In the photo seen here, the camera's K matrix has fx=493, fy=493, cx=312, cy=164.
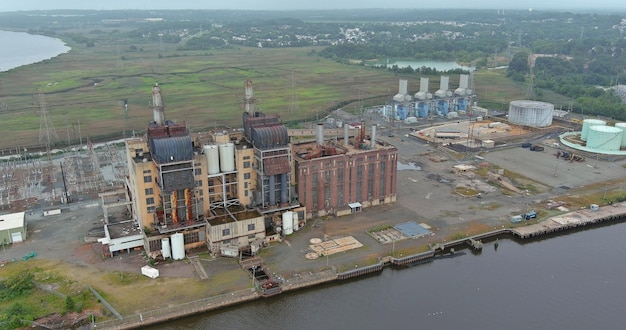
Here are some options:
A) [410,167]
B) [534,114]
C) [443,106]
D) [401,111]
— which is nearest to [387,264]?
[410,167]

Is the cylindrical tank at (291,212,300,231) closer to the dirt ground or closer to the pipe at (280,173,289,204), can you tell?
the dirt ground

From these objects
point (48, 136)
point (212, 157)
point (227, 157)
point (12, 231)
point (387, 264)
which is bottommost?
point (387, 264)

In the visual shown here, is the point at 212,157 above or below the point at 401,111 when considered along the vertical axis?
above

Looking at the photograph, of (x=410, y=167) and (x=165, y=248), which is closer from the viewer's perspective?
(x=165, y=248)

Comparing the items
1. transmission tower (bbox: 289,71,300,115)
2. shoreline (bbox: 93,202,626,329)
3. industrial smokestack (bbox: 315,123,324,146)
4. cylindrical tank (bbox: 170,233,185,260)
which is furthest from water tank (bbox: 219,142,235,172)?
transmission tower (bbox: 289,71,300,115)

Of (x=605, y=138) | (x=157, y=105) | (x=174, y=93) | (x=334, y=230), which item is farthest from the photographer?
(x=174, y=93)

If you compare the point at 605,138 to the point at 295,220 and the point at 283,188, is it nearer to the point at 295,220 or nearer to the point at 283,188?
the point at 295,220
